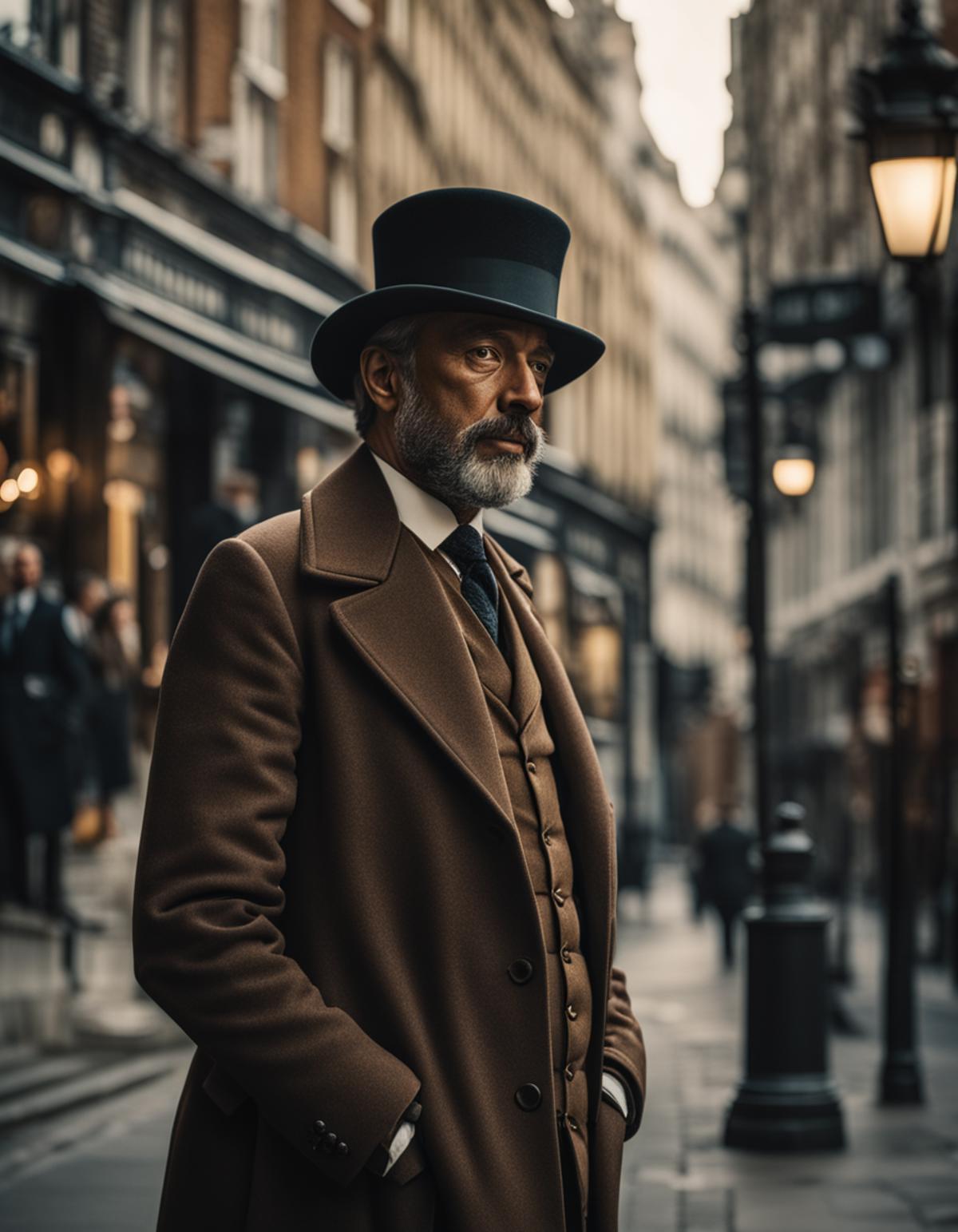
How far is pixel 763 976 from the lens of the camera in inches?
368

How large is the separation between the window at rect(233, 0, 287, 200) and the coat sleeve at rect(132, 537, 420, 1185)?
1207 centimetres

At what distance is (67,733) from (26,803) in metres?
0.58

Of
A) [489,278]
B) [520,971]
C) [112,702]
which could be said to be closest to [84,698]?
[112,702]

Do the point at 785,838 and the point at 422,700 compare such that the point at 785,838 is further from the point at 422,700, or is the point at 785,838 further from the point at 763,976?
the point at 422,700

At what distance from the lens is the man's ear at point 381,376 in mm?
3129

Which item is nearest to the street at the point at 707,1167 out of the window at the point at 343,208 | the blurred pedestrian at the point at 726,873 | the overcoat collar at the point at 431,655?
the overcoat collar at the point at 431,655

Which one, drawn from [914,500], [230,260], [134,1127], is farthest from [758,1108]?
[914,500]

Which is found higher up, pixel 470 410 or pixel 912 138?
pixel 912 138

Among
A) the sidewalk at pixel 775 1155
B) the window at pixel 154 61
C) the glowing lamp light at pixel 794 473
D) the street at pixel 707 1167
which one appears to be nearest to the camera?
the street at pixel 707 1167

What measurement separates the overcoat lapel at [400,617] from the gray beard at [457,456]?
8 centimetres

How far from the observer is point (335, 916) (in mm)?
2789

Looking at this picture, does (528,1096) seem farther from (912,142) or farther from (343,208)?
(343,208)

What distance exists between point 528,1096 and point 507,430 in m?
0.96

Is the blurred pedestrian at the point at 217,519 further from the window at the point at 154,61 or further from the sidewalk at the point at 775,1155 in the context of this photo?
the sidewalk at the point at 775,1155
